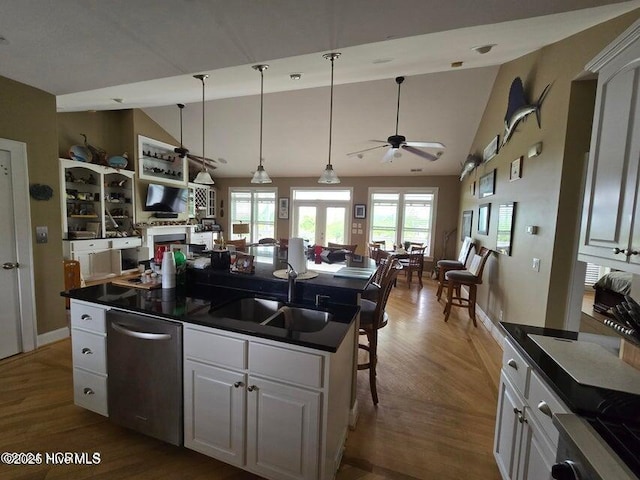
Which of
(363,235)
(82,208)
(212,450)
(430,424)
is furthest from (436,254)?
(82,208)

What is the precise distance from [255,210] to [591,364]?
809cm

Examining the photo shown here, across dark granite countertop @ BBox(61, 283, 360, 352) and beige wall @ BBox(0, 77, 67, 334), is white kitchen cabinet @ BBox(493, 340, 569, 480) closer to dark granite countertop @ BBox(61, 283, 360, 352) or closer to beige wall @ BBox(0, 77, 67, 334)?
dark granite countertop @ BBox(61, 283, 360, 352)

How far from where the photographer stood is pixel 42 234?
9.30 feet

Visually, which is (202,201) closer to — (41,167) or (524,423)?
(41,167)

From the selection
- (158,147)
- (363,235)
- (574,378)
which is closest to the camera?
(574,378)

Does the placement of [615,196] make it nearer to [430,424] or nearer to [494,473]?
[494,473]

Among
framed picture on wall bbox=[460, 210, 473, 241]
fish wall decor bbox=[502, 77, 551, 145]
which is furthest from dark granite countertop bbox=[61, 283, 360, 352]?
framed picture on wall bbox=[460, 210, 473, 241]

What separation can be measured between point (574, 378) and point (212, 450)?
1.78 meters

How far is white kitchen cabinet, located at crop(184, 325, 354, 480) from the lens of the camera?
131 centimetres

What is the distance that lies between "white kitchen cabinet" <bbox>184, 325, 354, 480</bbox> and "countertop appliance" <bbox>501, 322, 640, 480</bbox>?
85 centimetres

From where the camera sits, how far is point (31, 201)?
2723 mm

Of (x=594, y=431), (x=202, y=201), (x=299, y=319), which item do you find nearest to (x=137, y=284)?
(x=299, y=319)

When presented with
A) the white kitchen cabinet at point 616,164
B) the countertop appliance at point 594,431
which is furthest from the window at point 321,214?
the countertop appliance at point 594,431

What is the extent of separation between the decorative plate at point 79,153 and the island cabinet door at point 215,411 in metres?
5.41
